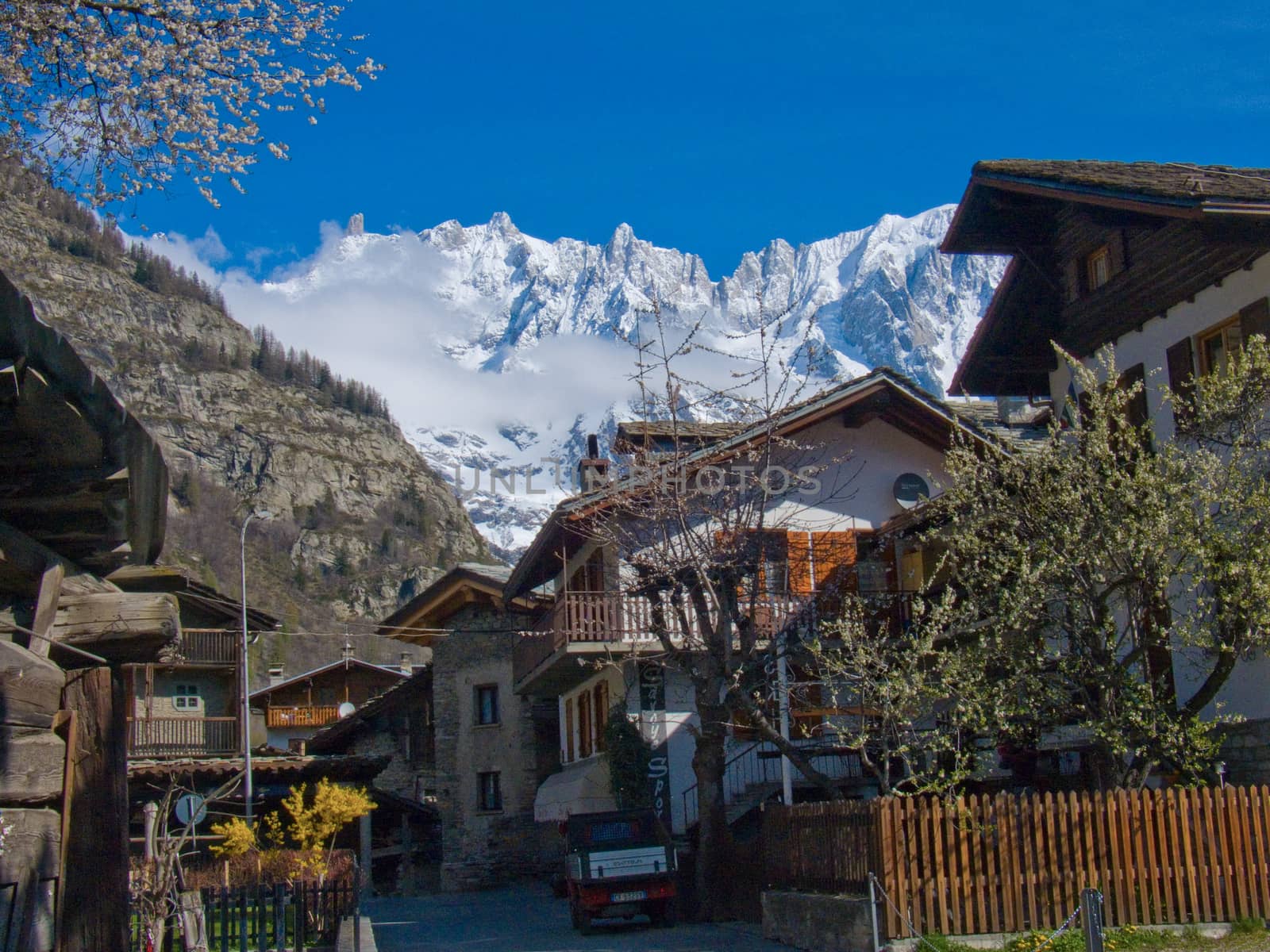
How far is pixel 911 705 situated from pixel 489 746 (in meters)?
24.4

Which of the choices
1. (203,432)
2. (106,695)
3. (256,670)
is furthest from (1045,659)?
(203,432)

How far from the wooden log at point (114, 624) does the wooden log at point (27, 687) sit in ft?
0.61

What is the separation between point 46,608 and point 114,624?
0.74 feet

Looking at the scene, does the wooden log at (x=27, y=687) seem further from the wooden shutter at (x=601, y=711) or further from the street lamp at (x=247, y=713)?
the street lamp at (x=247, y=713)

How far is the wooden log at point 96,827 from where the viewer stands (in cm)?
422

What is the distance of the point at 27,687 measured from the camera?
4.04 meters

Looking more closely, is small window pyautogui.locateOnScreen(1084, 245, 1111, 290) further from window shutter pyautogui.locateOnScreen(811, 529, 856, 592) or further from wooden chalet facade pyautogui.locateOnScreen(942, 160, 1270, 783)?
window shutter pyautogui.locateOnScreen(811, 529, 856, 592)

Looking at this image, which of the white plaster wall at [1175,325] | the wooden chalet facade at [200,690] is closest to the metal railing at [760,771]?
the white plaster wall at [1175,325]

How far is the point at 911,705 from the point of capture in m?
16.3

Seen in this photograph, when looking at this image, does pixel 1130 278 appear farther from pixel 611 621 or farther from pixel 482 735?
pixel 482 735

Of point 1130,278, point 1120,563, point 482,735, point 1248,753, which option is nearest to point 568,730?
point 482,735

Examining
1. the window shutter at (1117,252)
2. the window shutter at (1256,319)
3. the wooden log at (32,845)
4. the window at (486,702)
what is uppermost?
the window shutter at (1117,252)

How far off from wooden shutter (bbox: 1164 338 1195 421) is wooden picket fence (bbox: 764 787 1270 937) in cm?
670

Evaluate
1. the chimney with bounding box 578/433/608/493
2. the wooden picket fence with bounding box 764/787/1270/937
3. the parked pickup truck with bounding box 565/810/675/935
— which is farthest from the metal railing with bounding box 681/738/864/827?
the wooden picket fence with bounding box 764/787/1270/937
